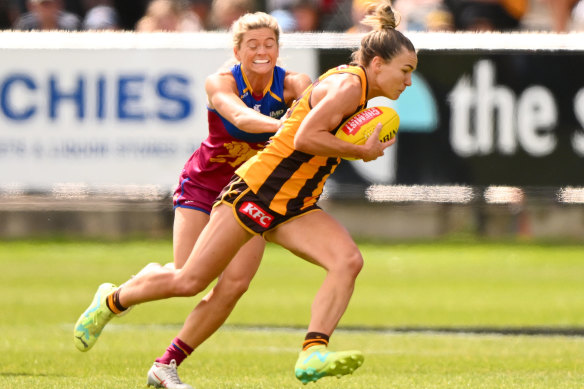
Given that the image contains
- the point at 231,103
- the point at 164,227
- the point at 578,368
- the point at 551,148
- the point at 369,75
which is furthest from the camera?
the point at 164,227

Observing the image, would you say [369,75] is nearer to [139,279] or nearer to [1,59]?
[139,279]

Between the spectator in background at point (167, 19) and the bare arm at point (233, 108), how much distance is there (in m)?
9.18

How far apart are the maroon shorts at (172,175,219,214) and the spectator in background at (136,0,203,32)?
29.5ft

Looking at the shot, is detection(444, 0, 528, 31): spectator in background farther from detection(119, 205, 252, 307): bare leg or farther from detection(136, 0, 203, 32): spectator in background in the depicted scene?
detection(119, 205, 252, 307): bare leg

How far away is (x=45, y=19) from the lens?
16.7 m

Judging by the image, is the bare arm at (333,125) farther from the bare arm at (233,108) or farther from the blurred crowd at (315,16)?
the blurred crowd at (315,16)

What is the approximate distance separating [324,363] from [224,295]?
4.07ft

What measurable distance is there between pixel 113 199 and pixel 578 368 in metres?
8.48

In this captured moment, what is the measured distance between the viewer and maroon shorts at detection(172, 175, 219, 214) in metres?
7.86

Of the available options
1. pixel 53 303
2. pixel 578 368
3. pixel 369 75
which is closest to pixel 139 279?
pixel 369 75

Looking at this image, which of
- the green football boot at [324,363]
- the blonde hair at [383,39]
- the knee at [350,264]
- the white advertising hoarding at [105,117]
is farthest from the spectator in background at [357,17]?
the green football boot at [324,363]

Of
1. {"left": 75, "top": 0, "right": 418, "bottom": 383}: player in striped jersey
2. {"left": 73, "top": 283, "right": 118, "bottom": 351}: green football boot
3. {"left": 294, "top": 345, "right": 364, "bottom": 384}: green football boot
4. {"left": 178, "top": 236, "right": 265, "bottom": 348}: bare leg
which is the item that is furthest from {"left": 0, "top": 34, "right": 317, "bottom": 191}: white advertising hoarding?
{"left": 294, "top": 345, "right": 364, "bottom": 384}: green football boot

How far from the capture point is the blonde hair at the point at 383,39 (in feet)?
22.3

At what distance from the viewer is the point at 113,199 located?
1603cm
